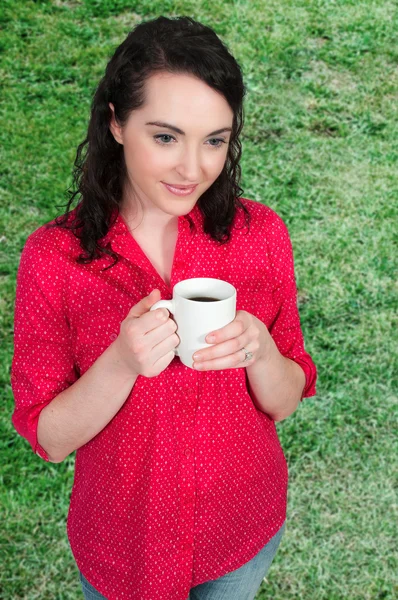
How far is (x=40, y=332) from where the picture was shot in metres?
1.73

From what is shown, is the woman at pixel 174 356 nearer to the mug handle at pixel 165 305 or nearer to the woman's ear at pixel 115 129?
the woman's ear at pixel 115 129

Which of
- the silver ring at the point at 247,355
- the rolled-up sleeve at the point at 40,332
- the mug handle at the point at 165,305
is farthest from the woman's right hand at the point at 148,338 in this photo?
the rolled-up sleeve at the point at 40,332

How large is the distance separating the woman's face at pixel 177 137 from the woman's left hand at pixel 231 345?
1.05ft

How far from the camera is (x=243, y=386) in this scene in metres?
1.83

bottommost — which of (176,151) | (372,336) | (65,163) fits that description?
(372,336)

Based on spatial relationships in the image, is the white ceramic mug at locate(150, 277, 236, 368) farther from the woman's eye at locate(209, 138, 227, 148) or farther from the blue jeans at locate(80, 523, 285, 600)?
the blue jeans at locate(80, 523, 285, 600)

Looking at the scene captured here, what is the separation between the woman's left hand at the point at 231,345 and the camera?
4.76 ft

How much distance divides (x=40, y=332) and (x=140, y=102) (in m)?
0.55

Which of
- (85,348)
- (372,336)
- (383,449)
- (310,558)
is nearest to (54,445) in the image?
(85,348)

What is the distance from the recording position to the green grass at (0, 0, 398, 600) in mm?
3162

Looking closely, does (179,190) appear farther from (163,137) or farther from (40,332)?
(40,332)

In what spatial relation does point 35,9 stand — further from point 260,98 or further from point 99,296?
point 99,296

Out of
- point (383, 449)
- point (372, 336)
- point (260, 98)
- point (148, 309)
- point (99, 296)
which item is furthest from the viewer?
point (260, 98)

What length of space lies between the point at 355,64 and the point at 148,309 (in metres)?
4.43
